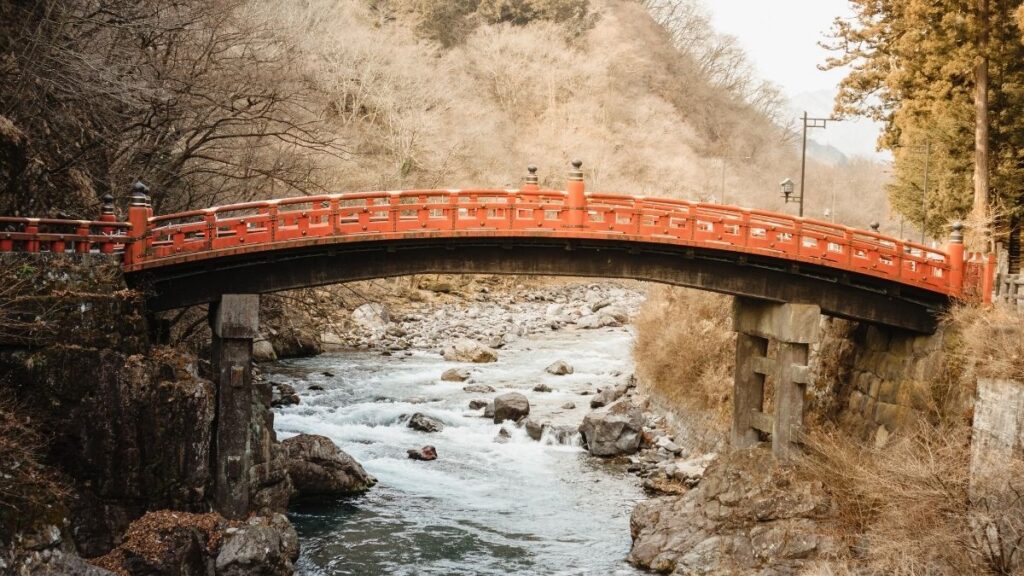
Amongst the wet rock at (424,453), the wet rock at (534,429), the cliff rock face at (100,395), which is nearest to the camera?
the cliff rock face at (100,395)

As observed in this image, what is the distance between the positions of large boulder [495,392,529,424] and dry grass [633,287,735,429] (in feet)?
15.9

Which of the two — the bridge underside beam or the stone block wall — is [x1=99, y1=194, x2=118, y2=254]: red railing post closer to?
the bridge underside beam

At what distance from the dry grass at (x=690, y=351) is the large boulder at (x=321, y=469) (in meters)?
11.3

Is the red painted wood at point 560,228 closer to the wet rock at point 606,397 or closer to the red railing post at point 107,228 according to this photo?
the red railing post at point 107,228

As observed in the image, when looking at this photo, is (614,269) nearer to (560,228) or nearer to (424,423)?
(560,228)

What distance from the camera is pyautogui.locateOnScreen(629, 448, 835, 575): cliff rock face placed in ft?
66.7

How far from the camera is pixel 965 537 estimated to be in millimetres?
17125

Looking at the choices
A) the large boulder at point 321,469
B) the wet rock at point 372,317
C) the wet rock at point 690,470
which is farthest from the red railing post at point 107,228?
the wet rock at point 372,317

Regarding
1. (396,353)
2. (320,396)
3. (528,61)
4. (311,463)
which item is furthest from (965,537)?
(528,61)

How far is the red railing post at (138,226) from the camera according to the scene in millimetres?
20516

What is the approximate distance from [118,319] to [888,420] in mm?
18116

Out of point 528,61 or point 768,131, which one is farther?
point 768,131

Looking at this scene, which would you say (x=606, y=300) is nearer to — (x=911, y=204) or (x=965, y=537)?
(x=911, y=204)

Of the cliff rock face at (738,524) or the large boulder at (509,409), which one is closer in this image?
the cliff rock face at (738,524)
